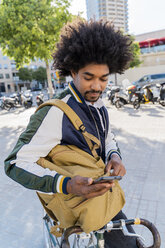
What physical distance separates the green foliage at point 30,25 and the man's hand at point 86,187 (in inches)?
361

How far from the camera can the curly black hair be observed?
1169mm

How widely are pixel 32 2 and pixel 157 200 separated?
965 cm

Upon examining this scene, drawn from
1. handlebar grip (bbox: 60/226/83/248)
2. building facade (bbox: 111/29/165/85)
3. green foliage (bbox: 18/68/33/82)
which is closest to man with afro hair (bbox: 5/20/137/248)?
handlebar grip (bbox: 60/226/83/248)

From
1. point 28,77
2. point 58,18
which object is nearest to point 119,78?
point 28,77

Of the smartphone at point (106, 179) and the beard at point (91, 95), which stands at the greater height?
the beard at point (91, 95)

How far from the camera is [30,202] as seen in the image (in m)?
3.21

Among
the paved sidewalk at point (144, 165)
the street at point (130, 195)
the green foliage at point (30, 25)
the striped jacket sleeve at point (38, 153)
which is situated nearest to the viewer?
the striped jacket sleeve at point (38, 153)

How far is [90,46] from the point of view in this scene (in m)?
1.16

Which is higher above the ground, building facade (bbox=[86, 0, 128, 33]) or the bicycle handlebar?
building facade (bbox=[86, 0, 128, 33])

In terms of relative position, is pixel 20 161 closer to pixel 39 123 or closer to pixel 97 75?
pixel 39 123

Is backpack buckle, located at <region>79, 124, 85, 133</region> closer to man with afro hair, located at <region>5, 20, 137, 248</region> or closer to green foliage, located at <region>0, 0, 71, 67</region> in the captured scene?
man with afro hair, located at <region>5, 20, 137, 248</region>

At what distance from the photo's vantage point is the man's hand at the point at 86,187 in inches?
35.8

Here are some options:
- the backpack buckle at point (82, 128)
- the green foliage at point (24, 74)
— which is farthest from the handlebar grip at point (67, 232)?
the green foliage at point (24, 74)

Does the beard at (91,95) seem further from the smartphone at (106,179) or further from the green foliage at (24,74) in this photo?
the green foliage at (24,74)
